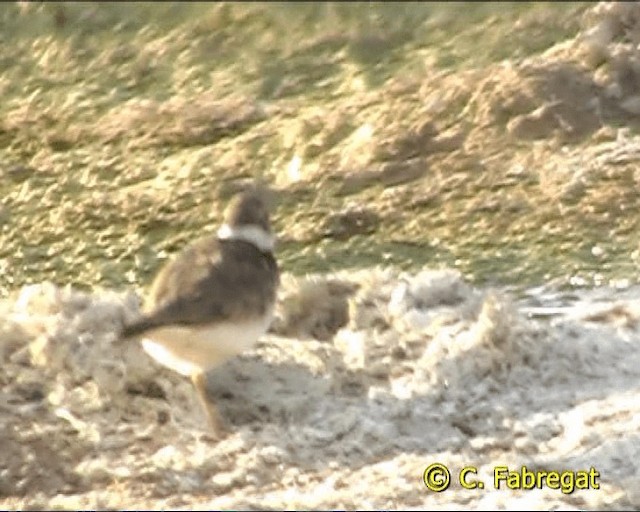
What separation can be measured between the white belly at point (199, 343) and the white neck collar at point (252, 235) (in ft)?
1.25

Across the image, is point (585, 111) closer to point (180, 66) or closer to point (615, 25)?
point (615, 25)

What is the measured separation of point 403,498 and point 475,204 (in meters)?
2.62

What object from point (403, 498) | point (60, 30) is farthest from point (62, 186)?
point (403, 498)

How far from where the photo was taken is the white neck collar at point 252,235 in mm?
4332

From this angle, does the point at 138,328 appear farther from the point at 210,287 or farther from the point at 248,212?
the point at 248,212

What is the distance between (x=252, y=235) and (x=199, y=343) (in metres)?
0.59
